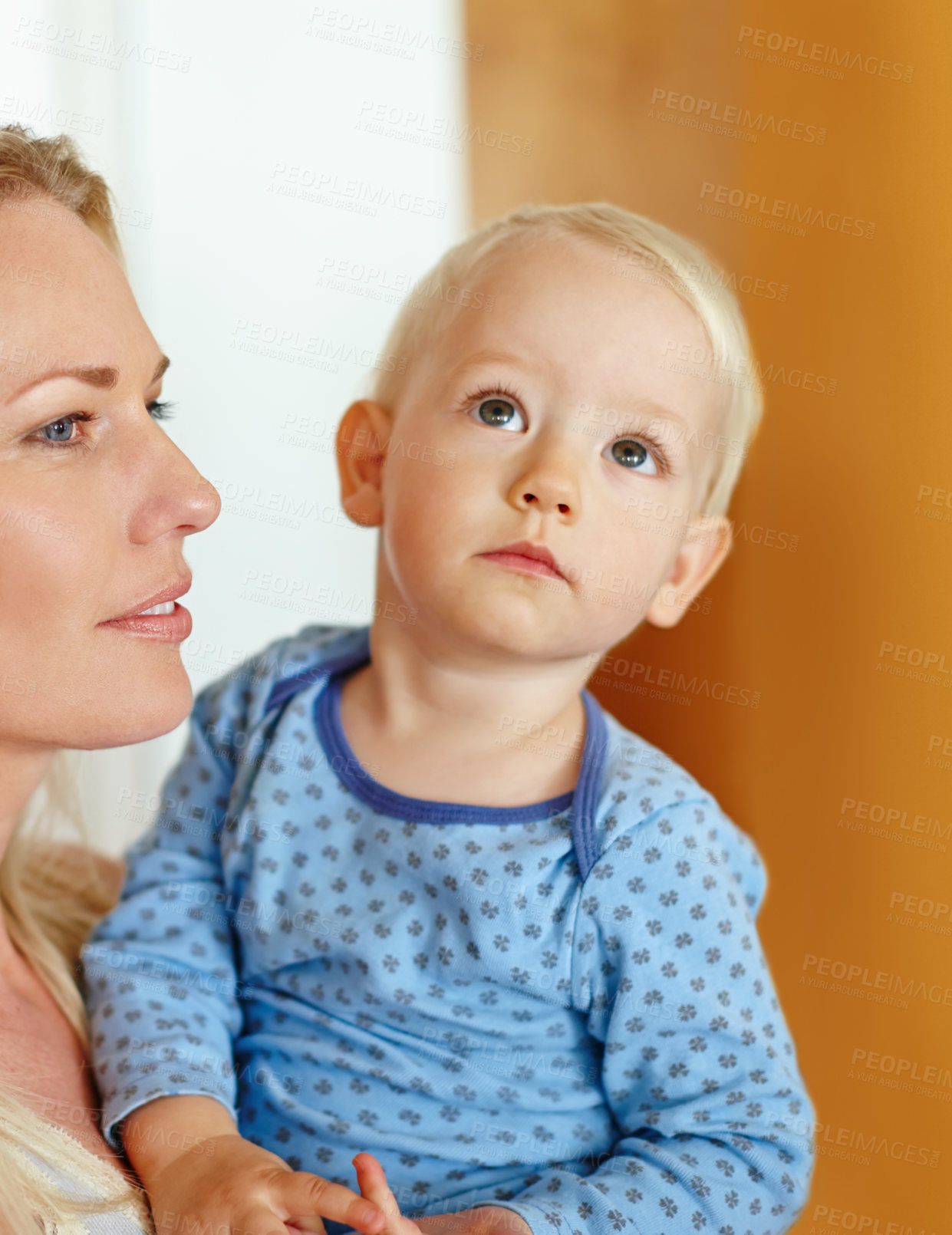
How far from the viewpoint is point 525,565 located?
1.10 metres

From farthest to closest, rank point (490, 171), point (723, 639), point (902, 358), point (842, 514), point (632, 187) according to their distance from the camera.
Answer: point (490, 171) < point (632, 187) < point (723, 639) < point (842, 514) < point (902, 358)

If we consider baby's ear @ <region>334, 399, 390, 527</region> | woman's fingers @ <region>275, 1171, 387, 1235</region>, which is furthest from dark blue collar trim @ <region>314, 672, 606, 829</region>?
woman's fingers @ <region>275, 1171, 387, 1235</region>

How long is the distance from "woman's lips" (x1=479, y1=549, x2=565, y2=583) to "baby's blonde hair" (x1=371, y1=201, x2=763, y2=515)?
0.26 meters

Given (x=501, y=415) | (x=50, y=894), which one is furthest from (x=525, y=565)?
(x=50, y=894)

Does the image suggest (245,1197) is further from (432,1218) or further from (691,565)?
(691,565)

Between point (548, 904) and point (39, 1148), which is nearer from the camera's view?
point (39, 1148)

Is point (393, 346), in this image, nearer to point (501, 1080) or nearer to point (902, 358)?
point (902, 358)

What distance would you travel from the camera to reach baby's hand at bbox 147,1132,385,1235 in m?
0.92

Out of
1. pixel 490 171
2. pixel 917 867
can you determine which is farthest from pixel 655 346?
pixel 490 171

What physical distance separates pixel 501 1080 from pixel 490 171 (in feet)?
5.34

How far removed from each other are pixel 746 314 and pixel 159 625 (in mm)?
945

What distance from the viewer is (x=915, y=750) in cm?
129

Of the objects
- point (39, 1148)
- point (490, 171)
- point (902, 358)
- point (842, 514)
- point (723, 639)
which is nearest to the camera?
point (39, 1148)

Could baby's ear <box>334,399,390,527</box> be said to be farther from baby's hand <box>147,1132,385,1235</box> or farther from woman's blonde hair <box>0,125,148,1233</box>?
baby's hand <box>147,1132,385,1235</box>
